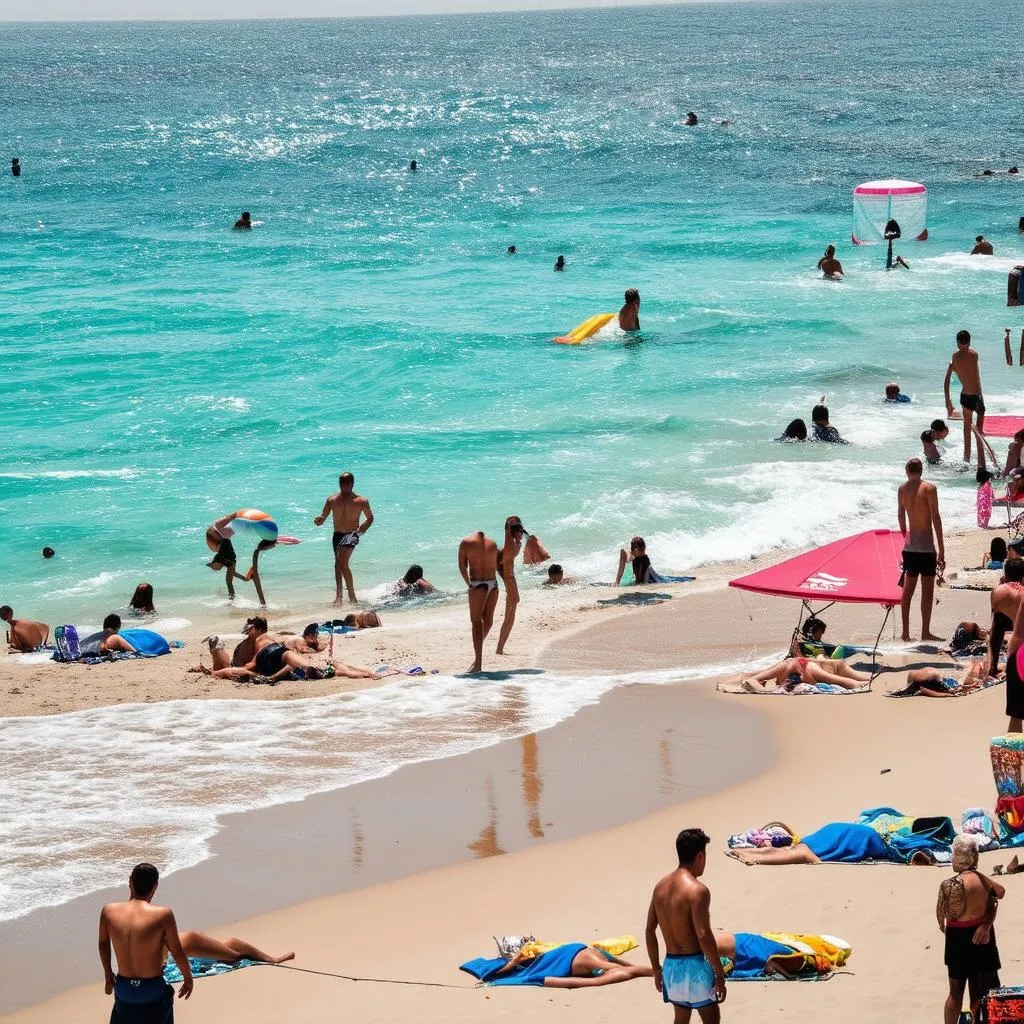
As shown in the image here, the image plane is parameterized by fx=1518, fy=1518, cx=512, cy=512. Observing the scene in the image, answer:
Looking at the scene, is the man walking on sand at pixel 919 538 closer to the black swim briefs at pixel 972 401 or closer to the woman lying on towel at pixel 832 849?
the woman lying on towel at pixel 832 849

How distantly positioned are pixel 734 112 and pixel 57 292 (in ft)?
122

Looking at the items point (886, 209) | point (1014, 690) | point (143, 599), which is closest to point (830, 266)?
point (886, 209)

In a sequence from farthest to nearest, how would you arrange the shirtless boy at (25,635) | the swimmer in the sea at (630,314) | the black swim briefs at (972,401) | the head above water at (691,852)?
the swimmer in the sea at (630,314) < the black swim briefs at (972,401) < the shirtless boy at (25,635) < the head above water at (691,852)

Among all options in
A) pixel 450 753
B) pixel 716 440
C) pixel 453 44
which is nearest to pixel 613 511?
pixel 716 440

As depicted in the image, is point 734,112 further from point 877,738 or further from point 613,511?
point 877,738

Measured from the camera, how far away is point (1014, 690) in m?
9.28

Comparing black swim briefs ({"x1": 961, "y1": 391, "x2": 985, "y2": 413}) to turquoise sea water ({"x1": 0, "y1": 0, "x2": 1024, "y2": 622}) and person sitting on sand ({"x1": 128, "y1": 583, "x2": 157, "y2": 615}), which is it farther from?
person sitting on sand ({"x1": 128, "y1": 583, "x2": 157, "y2": 615})

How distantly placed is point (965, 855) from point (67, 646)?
32.0ft

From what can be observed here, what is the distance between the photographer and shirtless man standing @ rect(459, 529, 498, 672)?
1270 cm

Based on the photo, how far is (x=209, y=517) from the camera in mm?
19391

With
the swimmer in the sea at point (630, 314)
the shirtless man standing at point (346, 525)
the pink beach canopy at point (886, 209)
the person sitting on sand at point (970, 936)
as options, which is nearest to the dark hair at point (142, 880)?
the person sitting on sand at point (970, 936)

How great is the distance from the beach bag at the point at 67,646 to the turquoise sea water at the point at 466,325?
7.33 feet

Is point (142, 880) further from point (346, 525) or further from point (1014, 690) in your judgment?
point (346, 525)

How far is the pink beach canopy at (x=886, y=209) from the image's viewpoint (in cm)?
3316
